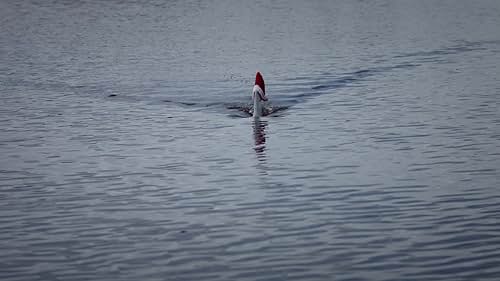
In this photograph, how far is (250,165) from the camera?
31.8 metres

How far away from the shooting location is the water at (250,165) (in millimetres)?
21312

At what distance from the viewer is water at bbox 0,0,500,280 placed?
69.9 feet

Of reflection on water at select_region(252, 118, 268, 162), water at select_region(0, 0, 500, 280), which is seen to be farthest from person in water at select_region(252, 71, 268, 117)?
water at select_region(0, 0, 500, 280)

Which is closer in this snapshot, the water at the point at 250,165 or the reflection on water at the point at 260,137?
the water at the point at 250,165

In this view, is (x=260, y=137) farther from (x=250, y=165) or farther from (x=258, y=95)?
(x=250, y=165)

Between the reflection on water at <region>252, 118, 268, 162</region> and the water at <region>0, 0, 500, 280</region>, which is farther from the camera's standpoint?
the reflection on water at <region>252, 118, 268, 162</region>

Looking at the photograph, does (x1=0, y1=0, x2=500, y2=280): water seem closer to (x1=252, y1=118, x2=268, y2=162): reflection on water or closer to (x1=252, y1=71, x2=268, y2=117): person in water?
(x1=252, y1=118, x2=268, y2=162): reflection on water

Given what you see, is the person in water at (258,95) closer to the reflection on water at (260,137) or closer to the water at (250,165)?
the reflection on water at (260,137)

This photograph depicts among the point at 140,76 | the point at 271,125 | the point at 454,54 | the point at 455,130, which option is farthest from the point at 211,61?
the point at 455,130

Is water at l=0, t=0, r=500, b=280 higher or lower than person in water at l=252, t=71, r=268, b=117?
lower

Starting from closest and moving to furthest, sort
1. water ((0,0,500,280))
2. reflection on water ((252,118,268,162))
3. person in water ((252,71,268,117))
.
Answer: water ((0,0,500,280)) → reflection on water ((252,118,268,162)) → person in water ((252,71,268,117))

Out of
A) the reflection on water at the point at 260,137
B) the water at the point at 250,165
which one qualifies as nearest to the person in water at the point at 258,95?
the reflection on water at the point at 260,137

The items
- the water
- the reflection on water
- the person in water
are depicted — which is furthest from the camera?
the person in water

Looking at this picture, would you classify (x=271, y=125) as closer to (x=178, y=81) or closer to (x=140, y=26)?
(x=178, y=81)
